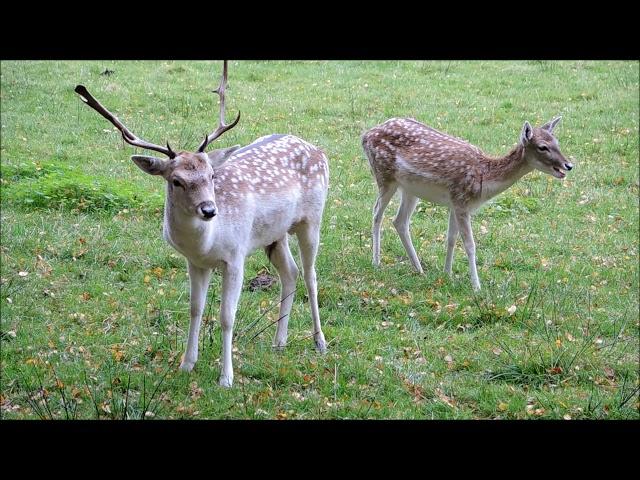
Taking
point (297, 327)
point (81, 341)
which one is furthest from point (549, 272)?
point (81, 341)

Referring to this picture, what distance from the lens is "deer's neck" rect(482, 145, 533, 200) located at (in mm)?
7777

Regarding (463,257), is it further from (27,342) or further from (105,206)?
(27,342)

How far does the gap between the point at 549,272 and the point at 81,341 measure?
4039mm

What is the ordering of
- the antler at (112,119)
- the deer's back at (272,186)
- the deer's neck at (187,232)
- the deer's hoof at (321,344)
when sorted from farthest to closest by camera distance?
the deer's hoof at (321,344) < the deer's back at (272,186) < the deer's neck at (187,232) < the antler at (112,119)

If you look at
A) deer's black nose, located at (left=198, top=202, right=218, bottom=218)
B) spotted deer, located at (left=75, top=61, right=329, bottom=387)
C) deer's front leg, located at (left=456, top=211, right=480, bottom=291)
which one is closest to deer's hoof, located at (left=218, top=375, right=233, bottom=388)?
spotted deer, located at (left=75, top=61, right=329, bottom=387)

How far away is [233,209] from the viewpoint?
5457 millimetres

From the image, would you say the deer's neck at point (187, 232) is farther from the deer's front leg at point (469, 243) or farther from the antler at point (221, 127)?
the deer's front leg at point (469, 243)

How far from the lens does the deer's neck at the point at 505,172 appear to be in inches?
306

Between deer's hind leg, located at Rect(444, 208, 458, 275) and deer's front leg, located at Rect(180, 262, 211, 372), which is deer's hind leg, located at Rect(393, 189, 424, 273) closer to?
deer's hind leg, located at Rect(444, 208, 458, 275)

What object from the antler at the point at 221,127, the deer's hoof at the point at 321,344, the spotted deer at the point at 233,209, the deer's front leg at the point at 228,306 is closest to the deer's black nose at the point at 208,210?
the spotted deer at the point at 233,209

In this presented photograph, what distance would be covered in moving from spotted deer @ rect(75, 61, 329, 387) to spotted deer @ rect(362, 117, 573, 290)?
6.11 ft

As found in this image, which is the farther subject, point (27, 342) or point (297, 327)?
point (297, 327)

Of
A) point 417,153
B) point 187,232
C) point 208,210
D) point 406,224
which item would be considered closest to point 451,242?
point 406,224

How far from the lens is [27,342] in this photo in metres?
5.77
